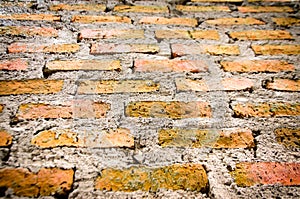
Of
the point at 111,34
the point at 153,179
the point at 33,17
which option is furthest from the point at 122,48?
the point at 153,179

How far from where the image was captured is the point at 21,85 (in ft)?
2.52

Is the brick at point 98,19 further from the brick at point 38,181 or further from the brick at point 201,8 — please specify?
the brick at point 38,181

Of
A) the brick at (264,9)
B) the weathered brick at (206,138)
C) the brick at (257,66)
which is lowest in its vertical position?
the weathered brick at (206,138)

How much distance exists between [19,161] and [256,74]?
665 mm

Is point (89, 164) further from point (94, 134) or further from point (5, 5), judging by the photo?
point (5, 5)

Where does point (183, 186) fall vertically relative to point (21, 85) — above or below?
below

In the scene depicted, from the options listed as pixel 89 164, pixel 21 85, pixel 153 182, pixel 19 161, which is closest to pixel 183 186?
pixel 153 182

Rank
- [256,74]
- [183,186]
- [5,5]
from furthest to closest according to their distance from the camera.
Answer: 1. [5,5]
2. [256,74]
3. [183,186]

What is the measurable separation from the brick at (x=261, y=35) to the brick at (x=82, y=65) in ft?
1.37

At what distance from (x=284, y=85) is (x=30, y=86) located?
70 centimetres

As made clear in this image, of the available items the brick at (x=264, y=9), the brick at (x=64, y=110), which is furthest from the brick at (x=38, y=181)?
the brick at (x=264, y=9)

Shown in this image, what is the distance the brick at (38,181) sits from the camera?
0.58 meters

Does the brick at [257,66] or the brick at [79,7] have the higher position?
the brick at [79,7]

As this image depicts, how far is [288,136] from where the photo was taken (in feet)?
2.38
